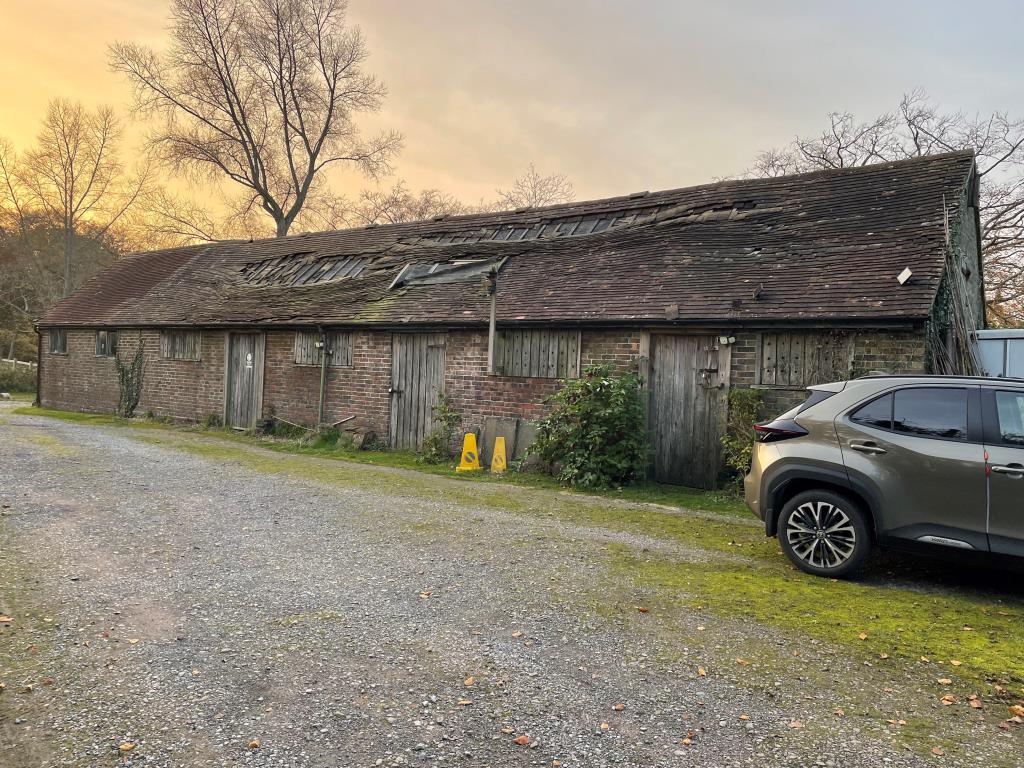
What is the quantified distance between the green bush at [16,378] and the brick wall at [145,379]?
1014cm

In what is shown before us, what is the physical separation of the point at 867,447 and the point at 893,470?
0.85 ft

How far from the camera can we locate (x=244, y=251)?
21.6m

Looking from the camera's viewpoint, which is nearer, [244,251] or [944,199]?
[944,199]

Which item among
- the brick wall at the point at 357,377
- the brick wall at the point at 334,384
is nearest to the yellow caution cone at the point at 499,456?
the brick wall at the point at 357,377

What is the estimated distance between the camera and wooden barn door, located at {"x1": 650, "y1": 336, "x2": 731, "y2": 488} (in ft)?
32.2

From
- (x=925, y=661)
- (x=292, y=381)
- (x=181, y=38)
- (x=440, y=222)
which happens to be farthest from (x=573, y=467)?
(x=181, y=38)

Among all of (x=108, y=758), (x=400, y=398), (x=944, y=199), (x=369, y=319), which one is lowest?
(x=108, y=758)

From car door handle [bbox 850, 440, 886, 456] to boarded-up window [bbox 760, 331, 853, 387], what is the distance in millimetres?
3867

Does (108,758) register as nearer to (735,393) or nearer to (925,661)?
(925,661)

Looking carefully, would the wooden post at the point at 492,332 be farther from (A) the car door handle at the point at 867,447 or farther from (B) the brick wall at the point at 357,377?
(A) the car door handle at the point at 867,447

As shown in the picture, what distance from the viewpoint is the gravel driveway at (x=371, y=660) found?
9.36ft

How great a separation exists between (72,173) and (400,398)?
32936mm

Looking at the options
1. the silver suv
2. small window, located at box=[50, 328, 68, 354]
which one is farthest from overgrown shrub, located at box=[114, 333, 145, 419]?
the silver suv

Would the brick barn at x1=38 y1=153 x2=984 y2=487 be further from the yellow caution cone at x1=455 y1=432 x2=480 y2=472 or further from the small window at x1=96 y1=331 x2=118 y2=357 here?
the small window at x1=96 y1=331 x2=118 y2=357
